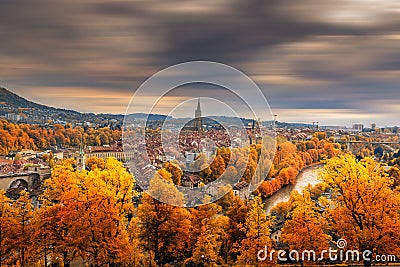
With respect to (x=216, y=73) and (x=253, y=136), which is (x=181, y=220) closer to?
(x=216, y=73)

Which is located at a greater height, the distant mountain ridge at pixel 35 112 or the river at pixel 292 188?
the distant mountain ridge at pixel 35 112

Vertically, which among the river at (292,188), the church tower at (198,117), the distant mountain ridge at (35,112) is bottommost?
the river at (292,188)

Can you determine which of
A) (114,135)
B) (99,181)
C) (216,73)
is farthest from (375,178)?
(114,135)

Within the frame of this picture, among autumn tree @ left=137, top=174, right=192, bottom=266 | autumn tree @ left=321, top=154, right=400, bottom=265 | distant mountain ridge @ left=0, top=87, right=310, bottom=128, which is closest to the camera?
autumn tree @ left=321, top=154, right=400, bottom=265

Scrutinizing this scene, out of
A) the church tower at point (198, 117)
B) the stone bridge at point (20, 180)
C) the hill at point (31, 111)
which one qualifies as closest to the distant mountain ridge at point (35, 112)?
the hill at point (31, 111)

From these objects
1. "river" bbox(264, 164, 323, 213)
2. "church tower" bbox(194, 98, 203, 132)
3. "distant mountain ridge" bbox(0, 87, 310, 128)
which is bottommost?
"river" bbox(264, 164, 323, 213)

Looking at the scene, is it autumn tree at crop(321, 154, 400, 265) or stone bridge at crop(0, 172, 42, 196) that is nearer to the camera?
autumn tree at crop(321, 154, 400, 265)

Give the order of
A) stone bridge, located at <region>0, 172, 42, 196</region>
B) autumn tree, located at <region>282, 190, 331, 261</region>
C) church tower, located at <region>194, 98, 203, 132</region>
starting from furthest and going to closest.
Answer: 1. stone bridge, located at <region>0, 172, 42, 196</region>
2. church tower, located at <region>194, 98, 203, 132</region>
3. autumn tree, located at <region>282, 190, 331, 261</region>

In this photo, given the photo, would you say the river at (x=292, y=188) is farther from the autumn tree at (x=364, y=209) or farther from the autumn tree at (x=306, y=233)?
the autumn tree at (x=306, y=233)

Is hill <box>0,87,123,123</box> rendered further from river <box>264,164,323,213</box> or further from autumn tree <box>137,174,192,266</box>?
autumn tree <box>137,174,192,266</box>

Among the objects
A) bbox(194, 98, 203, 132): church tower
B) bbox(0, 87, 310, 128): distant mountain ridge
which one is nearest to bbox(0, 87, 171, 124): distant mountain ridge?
bbox(0, 87, 310, 128): distant mountain ridge
